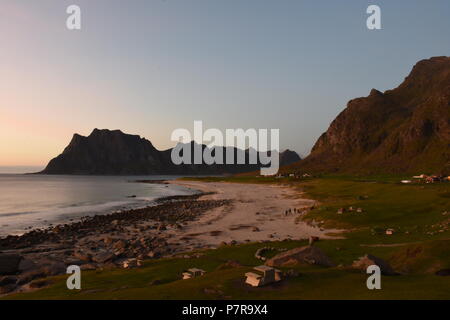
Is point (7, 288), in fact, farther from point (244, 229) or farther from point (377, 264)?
point (244, 229)

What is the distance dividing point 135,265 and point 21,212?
2922 inches

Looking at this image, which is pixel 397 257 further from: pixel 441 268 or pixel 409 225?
pixel 409 225

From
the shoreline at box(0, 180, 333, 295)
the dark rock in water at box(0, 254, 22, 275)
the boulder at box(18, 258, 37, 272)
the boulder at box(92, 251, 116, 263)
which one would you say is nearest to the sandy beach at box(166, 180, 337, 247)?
the shoreline at box(0, 180, 333, 295)

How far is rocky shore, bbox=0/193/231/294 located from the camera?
32.9 metres

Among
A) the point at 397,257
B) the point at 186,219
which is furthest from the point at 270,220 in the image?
the point at 397,257

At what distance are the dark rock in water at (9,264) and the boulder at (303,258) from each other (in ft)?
85.1

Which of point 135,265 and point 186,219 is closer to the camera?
point 135,265

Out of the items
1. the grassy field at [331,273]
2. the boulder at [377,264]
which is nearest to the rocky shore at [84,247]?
the grassy field at [331,273]

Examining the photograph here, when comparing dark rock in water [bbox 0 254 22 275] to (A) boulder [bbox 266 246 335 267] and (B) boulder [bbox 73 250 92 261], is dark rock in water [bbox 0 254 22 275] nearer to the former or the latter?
(B) boulder [bbox 73 250 92 261]

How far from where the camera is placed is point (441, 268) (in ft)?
75.7

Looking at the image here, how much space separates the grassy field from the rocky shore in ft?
19.2

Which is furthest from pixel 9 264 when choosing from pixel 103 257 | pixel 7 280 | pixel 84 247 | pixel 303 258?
pixel 303 258

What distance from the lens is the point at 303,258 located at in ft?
82.0
